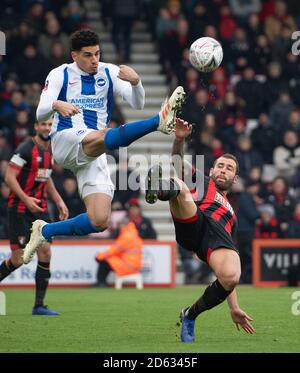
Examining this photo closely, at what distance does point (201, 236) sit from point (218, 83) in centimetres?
1250

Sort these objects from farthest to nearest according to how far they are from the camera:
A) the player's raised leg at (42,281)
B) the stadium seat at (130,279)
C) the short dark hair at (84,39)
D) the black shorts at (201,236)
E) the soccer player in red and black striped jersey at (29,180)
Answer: the stadium seat at (130,279)
the soccer player in red and black striped jersey at (29,180)
the player's raised leg at (42,281)
the short dark hair at (84,39)
the black shorts at (201,236)

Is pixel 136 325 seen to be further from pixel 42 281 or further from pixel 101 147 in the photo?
pixel 101 147

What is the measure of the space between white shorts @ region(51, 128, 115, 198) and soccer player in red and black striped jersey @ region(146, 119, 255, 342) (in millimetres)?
928

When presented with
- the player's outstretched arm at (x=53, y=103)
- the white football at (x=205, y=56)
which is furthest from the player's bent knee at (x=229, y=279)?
the white football at (x=205, y=56)

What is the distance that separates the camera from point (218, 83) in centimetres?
2208

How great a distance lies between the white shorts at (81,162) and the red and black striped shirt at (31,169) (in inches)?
82.7

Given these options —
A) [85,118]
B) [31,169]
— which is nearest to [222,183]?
[85,118]

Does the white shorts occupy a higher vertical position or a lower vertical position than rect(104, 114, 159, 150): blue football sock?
lower

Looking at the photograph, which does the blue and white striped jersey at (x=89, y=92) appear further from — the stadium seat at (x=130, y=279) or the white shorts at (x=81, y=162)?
the stadium seat at (x=130, y=279)

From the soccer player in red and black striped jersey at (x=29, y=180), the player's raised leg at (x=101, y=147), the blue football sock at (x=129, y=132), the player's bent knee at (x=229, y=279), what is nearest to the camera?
the player's raised leg at (x=101, y=147)

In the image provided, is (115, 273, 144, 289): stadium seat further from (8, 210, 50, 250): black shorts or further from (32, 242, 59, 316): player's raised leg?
(32, 242, 59, 316): player's raised leg

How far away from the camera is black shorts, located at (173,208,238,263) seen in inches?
385

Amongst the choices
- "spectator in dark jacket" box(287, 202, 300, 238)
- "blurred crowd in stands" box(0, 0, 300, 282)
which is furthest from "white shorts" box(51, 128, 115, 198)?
"spectator in dark jacket" box(287, 202, 300, 238)

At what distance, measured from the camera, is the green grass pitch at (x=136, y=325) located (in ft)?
30.0
